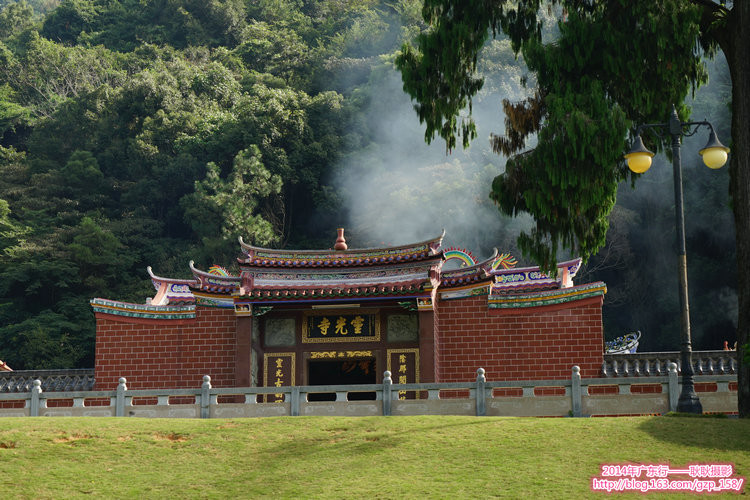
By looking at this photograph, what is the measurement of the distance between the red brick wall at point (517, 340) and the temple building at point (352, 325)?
3 centimetres

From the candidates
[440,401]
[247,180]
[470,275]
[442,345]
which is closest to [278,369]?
[442,345]

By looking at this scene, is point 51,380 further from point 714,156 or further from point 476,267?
point 714,156

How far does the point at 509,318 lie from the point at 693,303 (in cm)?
2188

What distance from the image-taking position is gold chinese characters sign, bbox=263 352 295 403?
22312mm

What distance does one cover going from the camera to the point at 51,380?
23297 millimetres

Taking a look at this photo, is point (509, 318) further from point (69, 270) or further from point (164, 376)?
point (69, 270)

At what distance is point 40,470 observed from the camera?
12.5 metres

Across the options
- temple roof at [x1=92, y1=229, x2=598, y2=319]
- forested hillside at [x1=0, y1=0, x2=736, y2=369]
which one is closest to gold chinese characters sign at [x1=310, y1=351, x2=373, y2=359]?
temple roof at [x1=92, y1=229, x2=598, y2=319]

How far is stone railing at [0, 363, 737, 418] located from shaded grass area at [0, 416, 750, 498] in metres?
1.02

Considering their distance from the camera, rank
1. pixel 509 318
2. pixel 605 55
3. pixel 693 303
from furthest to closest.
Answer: pixel 693 303 → pixel 509 318 → pixel 605 55

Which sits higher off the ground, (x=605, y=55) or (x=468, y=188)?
(x=468, y=188)

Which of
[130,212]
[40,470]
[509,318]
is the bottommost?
[40,470]

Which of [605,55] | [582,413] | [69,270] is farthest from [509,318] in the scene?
[69,270]

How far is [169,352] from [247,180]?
22895mm
